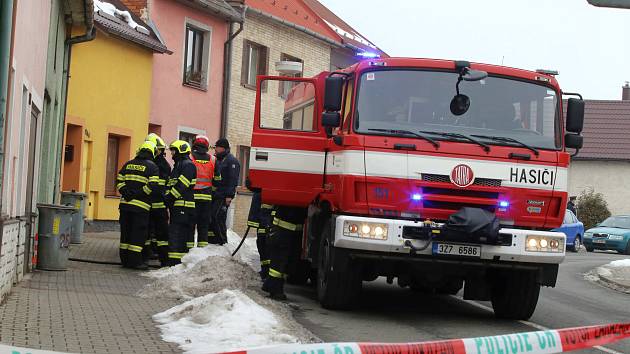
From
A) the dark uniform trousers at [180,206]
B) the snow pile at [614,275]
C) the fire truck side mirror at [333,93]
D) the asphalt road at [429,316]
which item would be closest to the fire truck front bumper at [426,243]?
the asphalt road at [429,316]

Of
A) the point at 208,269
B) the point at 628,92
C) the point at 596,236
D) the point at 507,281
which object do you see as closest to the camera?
the point at 507,281

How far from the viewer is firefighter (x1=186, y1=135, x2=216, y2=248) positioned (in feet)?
53.9

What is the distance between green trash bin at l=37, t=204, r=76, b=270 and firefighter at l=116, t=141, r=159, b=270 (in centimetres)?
133

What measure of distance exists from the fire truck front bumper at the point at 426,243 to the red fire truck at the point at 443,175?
0.01 m

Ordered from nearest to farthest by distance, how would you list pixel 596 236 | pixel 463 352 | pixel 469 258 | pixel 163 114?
1. pixel 463 352
2. pixel 469 258
3. pixel 163 114
4. pixel 596 236

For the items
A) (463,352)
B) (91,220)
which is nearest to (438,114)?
(463,352)

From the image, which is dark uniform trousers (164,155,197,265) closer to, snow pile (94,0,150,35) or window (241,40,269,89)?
snow pile (94,0,150,35)

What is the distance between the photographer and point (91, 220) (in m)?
25.1

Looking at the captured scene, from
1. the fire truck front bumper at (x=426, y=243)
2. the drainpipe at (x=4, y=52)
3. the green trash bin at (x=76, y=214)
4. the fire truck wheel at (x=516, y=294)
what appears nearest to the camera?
the drainpipe at (x=4, y=52)

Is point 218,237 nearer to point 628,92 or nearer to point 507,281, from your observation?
point 507,281

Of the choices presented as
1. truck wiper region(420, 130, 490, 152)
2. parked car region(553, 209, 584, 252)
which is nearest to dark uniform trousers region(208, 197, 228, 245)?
truck wiper region(420, 130, 490, 152)

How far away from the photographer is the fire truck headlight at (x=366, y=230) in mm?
11406

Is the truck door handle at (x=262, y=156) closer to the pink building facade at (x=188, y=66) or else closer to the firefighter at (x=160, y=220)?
the firefighter at (x=160, y=220)

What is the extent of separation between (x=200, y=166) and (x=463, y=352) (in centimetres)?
1073
